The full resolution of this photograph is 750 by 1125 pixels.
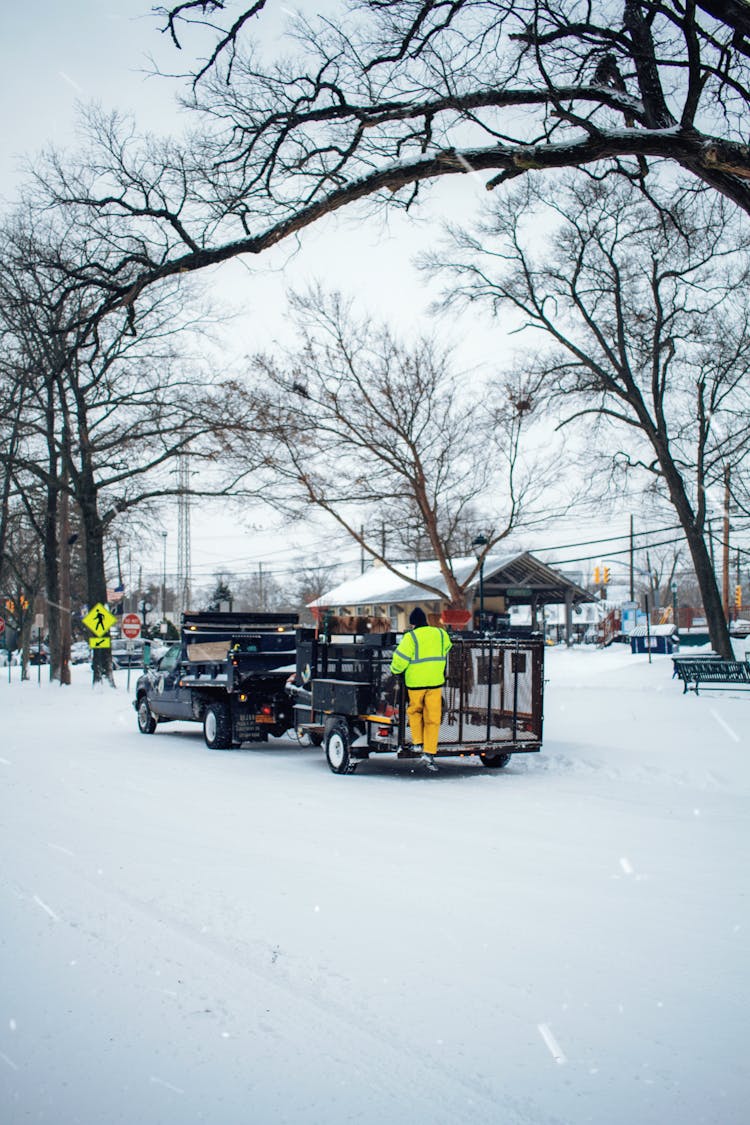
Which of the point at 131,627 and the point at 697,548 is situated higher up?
the point at 697,548

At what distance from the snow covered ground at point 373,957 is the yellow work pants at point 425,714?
1.23 metres

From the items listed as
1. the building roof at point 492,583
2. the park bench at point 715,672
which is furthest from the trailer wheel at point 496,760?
the building roof at point 492,583

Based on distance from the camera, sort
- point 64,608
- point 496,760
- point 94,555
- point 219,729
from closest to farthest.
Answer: point 496,760
point 219,729
point 94,555
point 64,608

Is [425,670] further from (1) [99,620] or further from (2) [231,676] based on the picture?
(1) [99,620]

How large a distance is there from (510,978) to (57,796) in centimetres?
727

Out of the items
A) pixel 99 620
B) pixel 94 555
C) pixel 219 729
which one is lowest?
pixel 219 729

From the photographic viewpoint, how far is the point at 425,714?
12.6 metres

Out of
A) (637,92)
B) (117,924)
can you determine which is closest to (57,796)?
(117,924)

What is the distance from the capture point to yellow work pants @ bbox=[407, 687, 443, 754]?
12.5m

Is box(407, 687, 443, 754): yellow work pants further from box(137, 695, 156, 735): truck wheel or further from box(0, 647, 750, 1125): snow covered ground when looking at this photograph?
box(137, 695, 156, 735): truck wheel

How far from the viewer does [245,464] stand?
30.5 meters

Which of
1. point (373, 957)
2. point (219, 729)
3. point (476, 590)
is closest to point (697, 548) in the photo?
point (219, 729)

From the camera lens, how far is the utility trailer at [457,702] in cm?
1297

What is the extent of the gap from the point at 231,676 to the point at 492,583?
4003 centimetres
